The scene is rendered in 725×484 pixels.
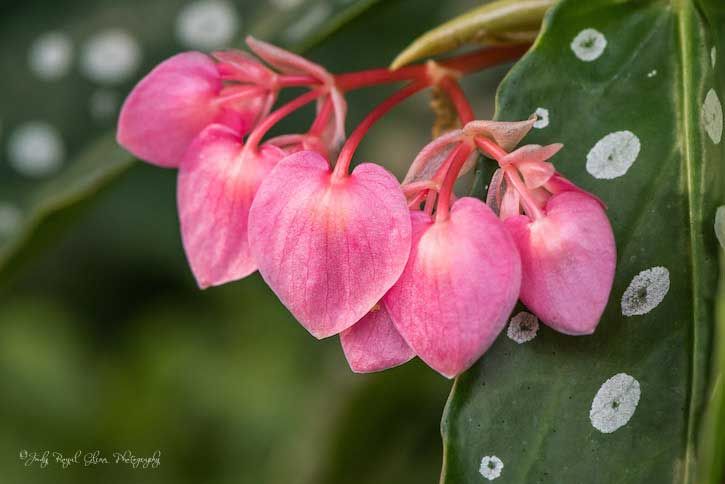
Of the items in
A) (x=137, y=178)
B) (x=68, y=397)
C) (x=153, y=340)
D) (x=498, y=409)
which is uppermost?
(x=498, y=409)

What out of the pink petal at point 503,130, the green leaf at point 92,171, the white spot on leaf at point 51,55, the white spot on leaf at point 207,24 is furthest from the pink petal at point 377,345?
the white spot on leaf at point 51,55

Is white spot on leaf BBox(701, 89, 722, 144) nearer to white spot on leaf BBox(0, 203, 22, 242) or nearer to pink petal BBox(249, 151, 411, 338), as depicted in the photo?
pink petal BBox(249, 151, 411, 338)

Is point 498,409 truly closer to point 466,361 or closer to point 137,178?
point 466,361

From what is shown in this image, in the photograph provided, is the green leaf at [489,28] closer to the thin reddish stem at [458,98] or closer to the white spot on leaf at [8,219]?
the thin reddish stem at [458,98]

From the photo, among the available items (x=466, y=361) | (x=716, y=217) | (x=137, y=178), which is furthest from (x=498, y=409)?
(x=137, y=178)

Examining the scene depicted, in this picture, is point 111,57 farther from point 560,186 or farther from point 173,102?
point 560,186

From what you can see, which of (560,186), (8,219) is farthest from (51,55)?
(560,186)
